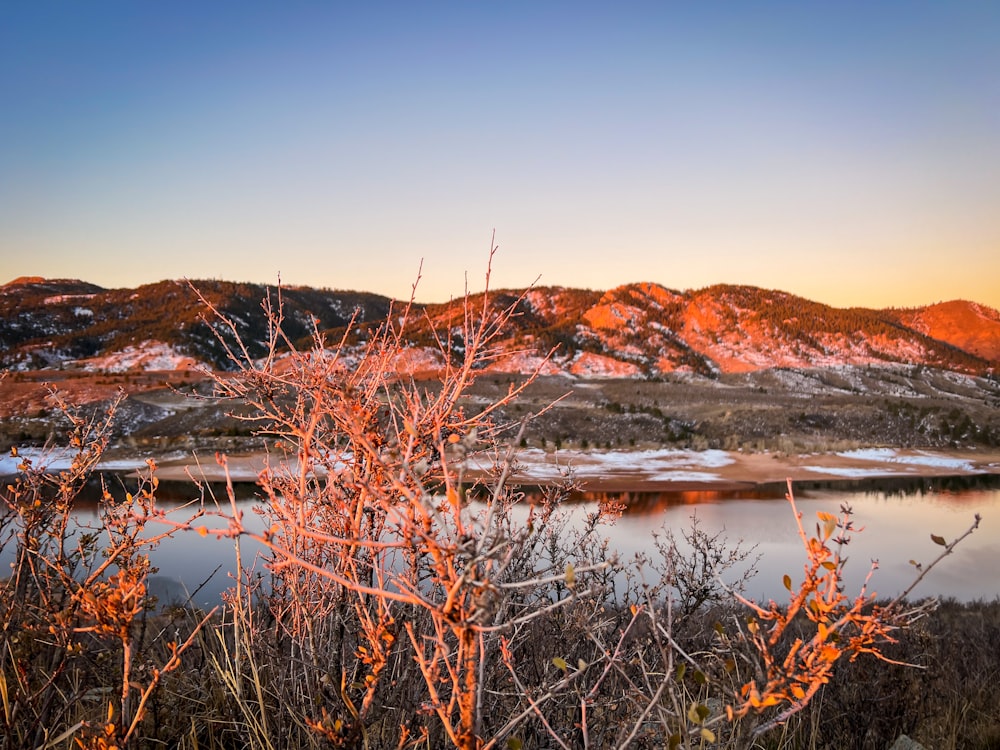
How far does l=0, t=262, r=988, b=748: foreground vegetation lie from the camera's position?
112cm

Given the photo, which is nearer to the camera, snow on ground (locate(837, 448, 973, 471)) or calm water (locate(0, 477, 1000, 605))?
calm water (locate(0, 477, 1000, 605))

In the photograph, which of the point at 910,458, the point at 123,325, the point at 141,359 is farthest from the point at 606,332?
the point at 123,325

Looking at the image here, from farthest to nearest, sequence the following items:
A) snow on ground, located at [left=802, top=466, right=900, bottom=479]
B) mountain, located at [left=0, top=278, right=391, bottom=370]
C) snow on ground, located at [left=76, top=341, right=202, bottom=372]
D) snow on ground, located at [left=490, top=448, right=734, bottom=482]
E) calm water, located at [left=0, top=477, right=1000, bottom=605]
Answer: mountain, located at [left=0, top=278, right=391, bottom=370]
snow on ground, located at [left=76, top=341, right=202, bottom=372]
snow on ground, located at [left=802, top=466, right=900, bottom=479]
snow on ground, located at [left=490, top=448, right=734, bottom=482]
calm water, located at [left=0, top=477, right=1000, bottom=605]

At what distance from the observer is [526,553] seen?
9.97 ft

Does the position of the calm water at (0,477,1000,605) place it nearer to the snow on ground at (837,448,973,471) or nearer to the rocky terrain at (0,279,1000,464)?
the rocky terrain at (0,279,1000,464)

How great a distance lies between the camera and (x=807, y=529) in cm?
1350

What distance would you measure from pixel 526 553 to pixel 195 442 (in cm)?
2709

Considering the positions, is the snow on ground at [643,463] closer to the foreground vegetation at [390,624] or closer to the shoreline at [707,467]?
the shoreline at [707,467]

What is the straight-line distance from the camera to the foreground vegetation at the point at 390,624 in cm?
112

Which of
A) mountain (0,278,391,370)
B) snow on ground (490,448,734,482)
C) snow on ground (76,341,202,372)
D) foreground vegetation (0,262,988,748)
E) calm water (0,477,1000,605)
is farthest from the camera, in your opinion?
mountain (0,278,391,370)

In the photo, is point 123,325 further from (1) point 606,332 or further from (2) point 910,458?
(2) point 910,458

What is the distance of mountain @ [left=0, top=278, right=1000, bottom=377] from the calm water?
36.2 meters

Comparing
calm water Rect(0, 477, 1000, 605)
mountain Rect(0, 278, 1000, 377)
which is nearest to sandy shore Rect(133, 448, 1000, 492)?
calm water Rect(0, 477, 1000, 605)

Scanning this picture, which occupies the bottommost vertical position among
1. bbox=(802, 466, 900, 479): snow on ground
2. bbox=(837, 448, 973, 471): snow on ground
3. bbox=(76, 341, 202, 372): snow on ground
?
bbox=(802, 466, 900, 479): snow on ground
